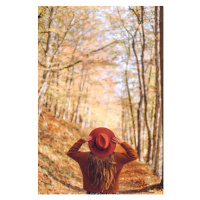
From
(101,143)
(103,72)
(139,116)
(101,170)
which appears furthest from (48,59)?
(101,170)

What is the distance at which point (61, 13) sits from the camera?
18.1 feet

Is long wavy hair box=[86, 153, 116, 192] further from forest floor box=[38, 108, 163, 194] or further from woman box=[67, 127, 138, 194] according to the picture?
forest floor box=[38, 108, 163, 194]

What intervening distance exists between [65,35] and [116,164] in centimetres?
362

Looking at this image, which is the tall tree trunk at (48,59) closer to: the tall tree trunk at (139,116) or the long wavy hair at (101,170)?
the tall tree trunk at (139,116)

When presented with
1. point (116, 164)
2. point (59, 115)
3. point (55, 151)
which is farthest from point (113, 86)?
point (116, 164)

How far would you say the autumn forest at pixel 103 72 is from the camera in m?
5.48

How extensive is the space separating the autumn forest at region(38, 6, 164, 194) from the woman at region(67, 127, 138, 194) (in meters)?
1.99

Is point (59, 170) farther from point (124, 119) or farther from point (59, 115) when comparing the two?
point (124, 119)

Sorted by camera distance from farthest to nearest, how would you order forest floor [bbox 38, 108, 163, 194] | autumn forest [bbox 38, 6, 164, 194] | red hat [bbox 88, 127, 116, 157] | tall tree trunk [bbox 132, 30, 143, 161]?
tall tree trunk [bbox 132, 30, 143, 161]
autumn forest [bbox 38, 6, 164, 194]
forest floor [bbox 38, 108, 163, 194]
red hat [bbox 88, 127, 116, 157]

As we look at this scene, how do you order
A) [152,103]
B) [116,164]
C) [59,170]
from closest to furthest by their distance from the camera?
1. [116,164]
2. [59,170]
3. [152,103]

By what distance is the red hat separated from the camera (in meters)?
3.30

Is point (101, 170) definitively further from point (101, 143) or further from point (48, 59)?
point (48, 59)

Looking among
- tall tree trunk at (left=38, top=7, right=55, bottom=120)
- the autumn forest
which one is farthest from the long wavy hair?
tall tree trunk at (left=38, top=7, right=55, bottom=120)

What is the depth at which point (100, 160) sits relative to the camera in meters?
3.38
